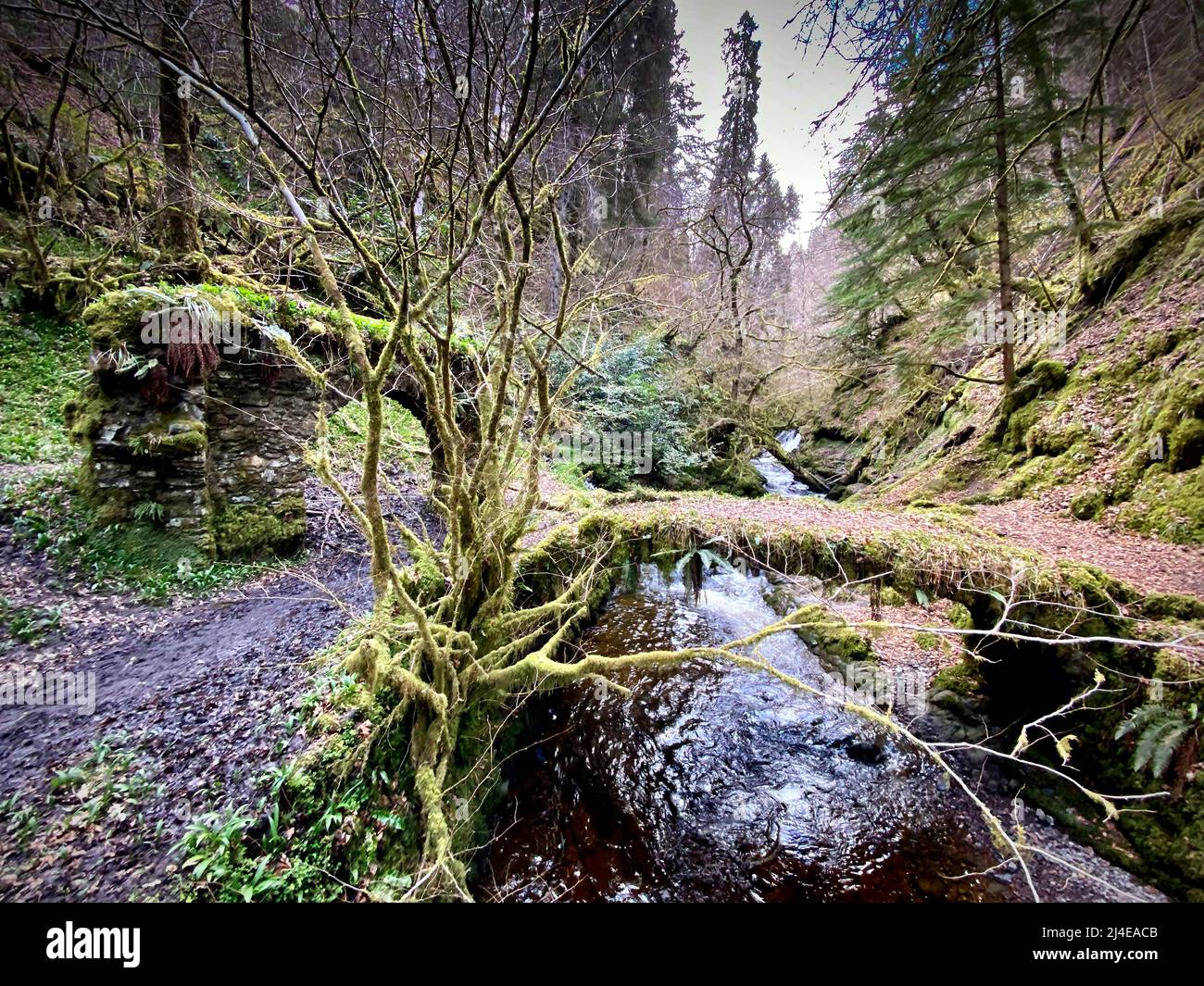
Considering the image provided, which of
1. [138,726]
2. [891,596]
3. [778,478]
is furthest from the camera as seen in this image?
[778,478]

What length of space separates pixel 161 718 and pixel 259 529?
10.3 ft

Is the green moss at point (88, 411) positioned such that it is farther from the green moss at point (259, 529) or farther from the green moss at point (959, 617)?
the green moss at point (959, 617)

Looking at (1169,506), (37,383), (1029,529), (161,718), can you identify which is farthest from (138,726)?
(1169,506)

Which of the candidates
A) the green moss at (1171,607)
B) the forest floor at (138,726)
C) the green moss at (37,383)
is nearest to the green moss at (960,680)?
the green moss at (1171,607)

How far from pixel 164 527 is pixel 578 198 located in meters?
12.4

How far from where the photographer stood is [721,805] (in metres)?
4.64

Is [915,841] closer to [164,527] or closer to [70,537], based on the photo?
[164,527]

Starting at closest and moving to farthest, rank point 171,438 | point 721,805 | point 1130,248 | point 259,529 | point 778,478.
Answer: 1. point 721,805
2. point 171,438
3. point 259,529
4. point 1130,248
5. point 778,478

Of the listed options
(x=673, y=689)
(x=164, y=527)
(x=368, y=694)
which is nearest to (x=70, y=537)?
(x=164, y=527)

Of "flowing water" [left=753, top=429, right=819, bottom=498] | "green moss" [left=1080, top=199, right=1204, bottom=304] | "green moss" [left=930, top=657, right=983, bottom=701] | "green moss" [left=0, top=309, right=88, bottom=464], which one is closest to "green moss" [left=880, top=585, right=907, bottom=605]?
"green moss" [left=930, top=657, right=983, bottom=701]

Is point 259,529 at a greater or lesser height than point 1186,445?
lesser

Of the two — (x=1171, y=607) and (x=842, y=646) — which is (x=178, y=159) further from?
(x=1171, y=607)
